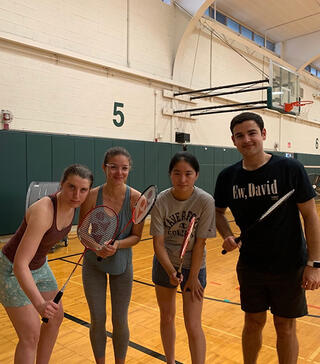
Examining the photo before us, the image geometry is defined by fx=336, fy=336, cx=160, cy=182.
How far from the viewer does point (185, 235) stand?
238cm

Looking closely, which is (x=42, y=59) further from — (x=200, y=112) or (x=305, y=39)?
(x=305, y=39)

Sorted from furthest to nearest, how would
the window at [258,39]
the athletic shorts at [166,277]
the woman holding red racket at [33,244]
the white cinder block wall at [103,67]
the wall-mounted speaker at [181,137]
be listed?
A: the window at [258,39], the wall-mounted speaker at [181,137], the white cinder block wall at [103,67], the athletic shorts at [166,277], the woman holding red racket at [33,244]

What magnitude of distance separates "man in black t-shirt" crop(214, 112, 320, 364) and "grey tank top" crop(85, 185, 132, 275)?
2.45ft

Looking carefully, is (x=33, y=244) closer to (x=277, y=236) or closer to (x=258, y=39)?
(x=277, y=236)

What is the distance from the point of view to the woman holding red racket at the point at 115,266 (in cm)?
243

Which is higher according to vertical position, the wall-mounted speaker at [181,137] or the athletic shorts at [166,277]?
the wall-mounted speaker at [181,137]

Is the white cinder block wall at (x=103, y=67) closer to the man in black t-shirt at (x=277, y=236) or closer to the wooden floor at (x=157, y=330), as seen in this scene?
the wooden floor at (x=157, y=330)

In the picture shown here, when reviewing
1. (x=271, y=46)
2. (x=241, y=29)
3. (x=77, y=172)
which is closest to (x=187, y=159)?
(x=77, y=172)

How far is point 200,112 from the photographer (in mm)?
12875

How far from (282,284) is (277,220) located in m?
0.44

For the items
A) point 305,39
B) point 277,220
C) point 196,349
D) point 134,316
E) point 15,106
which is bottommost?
point 134,316

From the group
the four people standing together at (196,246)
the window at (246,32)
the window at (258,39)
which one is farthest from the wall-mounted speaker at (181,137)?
the four people standing together at (196,246)

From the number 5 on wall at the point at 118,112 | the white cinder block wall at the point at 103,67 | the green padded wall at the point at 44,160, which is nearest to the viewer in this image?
the green padded wall at the point at 44,160

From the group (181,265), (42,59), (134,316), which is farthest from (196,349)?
(42,59)
